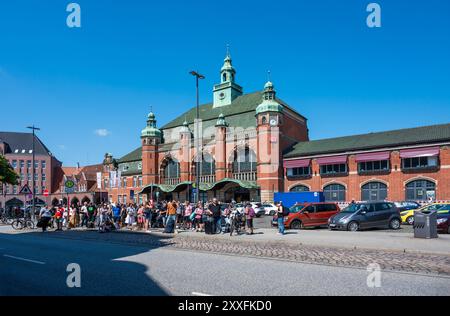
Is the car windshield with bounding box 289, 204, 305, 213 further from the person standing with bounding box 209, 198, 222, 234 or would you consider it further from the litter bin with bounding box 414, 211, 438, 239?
the litter bin with bounding box 414, 211, 438, 239

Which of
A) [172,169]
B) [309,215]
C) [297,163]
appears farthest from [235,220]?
[172,169]

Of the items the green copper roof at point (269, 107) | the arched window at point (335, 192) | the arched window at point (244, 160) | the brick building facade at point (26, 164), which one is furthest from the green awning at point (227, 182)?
the brick building facade at point (26, 164)

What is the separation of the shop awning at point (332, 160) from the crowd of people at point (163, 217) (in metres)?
22.0

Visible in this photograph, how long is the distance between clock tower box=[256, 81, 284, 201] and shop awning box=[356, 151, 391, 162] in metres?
10.4

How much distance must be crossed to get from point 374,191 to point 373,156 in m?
3.86

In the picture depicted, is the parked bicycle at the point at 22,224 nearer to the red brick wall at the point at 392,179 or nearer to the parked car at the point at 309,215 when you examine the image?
the parked car at the point at 309,215

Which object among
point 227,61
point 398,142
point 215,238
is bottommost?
point 215,238

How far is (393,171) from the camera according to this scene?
38438mm

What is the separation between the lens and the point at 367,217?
65.5 ft

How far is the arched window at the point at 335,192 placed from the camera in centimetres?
4197

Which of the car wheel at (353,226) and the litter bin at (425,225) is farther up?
the litter bin at (425,225)

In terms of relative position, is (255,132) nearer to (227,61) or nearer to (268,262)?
(227,61)
